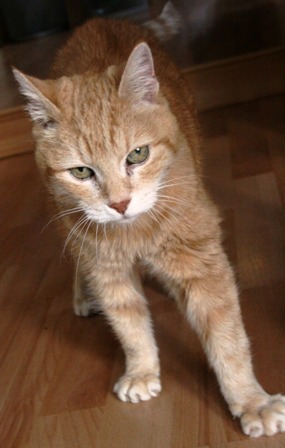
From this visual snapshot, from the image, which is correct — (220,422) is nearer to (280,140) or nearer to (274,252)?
(274,252)

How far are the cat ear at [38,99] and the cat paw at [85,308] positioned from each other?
2.13ft

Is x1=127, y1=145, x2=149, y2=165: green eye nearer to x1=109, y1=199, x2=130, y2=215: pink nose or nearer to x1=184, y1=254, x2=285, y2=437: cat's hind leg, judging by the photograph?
x1=109, y1=199, x2=130, y2=215: pink nose

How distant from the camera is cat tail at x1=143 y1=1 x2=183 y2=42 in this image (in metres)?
2.48

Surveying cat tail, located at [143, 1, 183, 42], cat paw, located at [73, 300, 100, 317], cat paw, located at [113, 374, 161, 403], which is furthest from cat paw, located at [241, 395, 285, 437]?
cat tail, located at [143, 1, 183, 42]

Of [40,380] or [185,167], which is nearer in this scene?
[185,167]

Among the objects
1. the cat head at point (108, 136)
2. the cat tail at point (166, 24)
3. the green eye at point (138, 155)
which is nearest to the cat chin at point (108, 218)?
the cat head at point (108, 136)

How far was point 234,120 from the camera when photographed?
3.17 m

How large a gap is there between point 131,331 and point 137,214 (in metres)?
0.34

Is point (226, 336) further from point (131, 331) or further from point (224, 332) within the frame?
point (131, 331)

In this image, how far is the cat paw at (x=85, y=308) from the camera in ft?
6.54

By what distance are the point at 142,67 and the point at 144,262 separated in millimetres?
421

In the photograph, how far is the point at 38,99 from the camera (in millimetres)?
1433

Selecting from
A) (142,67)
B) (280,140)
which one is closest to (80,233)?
(142,67)

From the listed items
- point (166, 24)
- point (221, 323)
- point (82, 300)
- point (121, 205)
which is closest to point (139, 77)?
point (121, 205)
